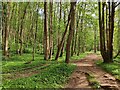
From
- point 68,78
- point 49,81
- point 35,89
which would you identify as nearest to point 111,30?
point 68,78

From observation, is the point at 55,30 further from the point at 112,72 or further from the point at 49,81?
the point at 49,81

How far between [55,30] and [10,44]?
20.8 ft

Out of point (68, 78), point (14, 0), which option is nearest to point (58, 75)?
point (68, 78)

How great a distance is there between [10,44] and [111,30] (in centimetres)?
1299

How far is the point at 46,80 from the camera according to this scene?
1097cm

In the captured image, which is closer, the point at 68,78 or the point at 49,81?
the point at 49,81

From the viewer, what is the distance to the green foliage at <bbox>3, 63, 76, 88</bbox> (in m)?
9.67

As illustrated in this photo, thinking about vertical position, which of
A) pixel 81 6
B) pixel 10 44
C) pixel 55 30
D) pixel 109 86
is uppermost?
pixel 81 6

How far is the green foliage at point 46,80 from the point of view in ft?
31.7

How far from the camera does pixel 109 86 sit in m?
11.1

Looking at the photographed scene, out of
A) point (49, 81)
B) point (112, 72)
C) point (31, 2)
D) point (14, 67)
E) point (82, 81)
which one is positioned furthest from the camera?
point (31, 2)

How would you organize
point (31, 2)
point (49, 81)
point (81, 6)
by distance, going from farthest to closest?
point (81, 6)
point (31, 2)
point (49, 81)

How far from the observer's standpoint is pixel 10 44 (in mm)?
27188

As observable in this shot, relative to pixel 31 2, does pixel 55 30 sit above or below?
below
